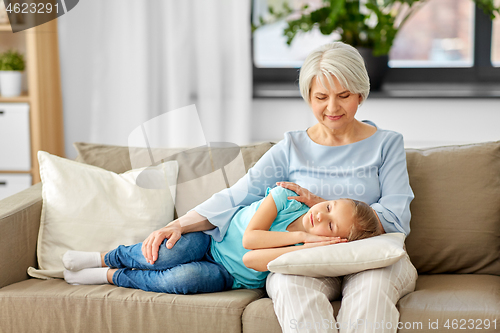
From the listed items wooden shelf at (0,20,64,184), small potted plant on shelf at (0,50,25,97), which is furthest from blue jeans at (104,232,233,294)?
small potted plant on shelf at (0,50,25,97)

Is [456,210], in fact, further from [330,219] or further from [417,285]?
[330,219]

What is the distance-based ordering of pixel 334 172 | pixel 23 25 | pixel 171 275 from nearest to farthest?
pixel 171 275
pixel 334 172
pixel 23 25

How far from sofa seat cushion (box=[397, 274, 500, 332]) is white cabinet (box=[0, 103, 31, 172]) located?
216cm

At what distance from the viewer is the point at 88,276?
1569 millimetres

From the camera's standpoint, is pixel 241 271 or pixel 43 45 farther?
pixel 43 45

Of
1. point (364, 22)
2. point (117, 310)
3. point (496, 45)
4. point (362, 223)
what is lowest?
point (117, 310)

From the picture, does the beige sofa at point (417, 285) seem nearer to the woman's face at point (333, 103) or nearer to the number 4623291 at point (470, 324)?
the number 4623291 at point (470, 324)

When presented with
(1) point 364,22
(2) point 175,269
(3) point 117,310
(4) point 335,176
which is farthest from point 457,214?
(1) point 364,22

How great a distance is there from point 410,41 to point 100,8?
1795mm

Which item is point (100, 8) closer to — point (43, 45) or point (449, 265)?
point (43, 45)

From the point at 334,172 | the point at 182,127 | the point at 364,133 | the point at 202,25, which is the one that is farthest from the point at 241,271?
the point at 202,25

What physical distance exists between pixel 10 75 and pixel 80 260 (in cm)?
158

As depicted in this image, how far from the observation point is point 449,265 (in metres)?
1.65

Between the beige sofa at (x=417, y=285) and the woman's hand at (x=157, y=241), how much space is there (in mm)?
111
